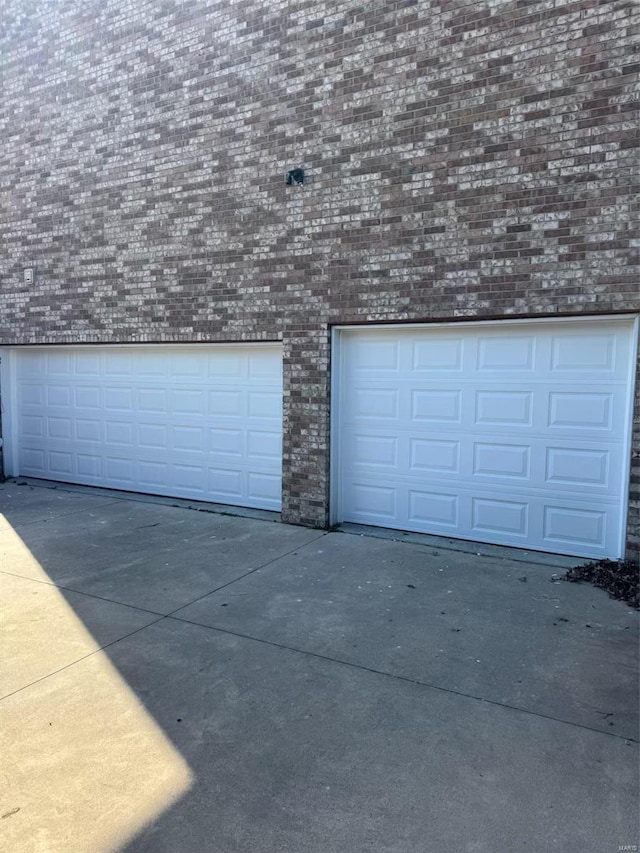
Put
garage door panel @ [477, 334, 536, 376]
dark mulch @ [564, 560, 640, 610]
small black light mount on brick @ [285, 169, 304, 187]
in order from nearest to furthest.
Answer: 1. dark mulch @ [564, 560, 640, 610]
2. garage door panel @ [477, 334, 536, 376]
3. small black light mount on brick @ [285, 169, 304, 187]

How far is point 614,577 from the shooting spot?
5.25 m

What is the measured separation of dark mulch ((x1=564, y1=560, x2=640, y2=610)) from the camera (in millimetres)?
5020

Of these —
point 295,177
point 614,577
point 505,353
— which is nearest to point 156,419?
point 295,177

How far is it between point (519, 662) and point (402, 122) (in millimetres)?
5140

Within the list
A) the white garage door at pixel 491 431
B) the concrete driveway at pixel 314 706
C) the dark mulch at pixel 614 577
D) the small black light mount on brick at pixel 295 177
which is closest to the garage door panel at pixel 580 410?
the white garage door at pixel 491 431

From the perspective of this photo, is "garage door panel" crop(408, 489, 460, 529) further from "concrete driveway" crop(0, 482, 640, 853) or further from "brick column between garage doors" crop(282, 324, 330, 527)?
"brick column between garage doors" crop(282, 324, 330, 527)

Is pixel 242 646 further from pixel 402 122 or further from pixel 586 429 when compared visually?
pixel 402 122

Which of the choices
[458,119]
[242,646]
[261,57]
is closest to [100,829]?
[242,646]

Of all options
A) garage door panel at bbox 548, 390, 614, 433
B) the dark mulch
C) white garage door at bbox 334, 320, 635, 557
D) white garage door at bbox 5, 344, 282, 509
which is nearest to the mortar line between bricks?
the dark mulch

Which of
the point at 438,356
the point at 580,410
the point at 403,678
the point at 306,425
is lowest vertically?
the point at 403,678

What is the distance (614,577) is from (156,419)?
6042mm

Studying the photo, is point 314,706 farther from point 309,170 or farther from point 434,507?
point 309,170

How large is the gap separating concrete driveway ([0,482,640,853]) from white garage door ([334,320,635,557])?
0.65 m

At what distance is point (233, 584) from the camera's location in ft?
17.3
